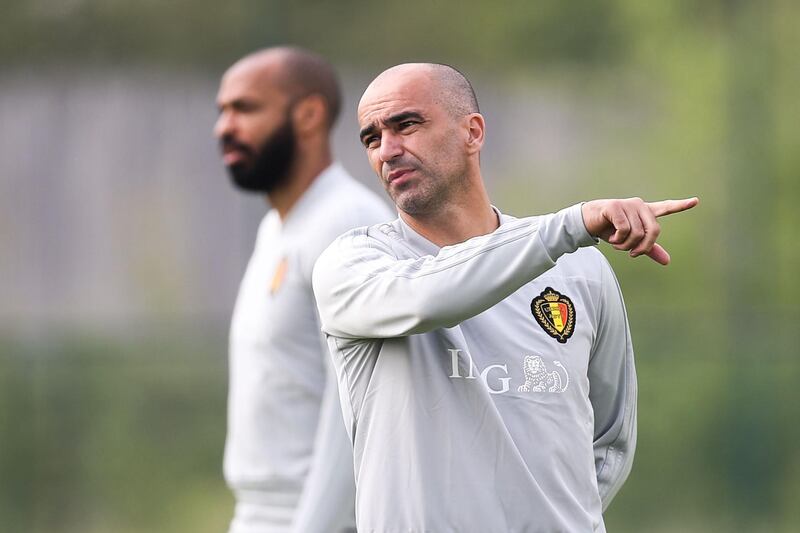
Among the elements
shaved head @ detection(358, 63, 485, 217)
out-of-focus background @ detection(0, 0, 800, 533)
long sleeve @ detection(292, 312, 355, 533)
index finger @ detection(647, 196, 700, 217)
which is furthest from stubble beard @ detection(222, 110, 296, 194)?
out-of-focus background @ detection(0, 0, 800, 533)

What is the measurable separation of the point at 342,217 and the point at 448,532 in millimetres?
1543

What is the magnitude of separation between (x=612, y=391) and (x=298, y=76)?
5.92ft

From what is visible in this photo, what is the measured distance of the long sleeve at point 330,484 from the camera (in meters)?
3.66

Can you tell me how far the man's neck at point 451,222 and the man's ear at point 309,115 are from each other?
153 cm

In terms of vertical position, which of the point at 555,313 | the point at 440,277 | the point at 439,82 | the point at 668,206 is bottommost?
the point at 555,313

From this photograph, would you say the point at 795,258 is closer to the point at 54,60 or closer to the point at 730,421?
the point at 730,421

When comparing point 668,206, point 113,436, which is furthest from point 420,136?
point 113,436

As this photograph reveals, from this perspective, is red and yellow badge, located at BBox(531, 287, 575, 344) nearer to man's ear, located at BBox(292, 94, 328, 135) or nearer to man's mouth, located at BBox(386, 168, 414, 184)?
man's mouth, located at BBox(386, 168, 414, 184)

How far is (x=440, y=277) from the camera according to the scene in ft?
8.34

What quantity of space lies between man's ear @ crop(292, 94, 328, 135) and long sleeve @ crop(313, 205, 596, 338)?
5.44 ft

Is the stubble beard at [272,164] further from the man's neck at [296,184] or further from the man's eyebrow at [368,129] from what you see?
the man's eyebrow at [368,129]

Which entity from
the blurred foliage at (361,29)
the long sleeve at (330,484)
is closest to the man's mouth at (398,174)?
the long sleeve at (330,484)

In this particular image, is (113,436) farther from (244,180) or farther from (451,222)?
(451,222)

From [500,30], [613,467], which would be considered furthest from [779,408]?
[613,467]
